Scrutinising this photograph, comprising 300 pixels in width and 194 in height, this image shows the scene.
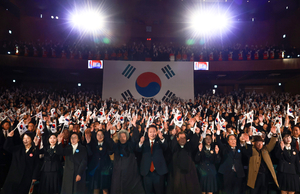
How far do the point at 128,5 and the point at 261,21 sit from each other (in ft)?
44.2

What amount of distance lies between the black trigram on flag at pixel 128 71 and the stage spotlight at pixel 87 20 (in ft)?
25.2

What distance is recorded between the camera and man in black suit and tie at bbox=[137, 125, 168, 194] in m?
3.83

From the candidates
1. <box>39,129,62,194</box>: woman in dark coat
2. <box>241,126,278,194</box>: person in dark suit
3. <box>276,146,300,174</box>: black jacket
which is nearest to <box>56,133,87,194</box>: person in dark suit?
<box>39,129,62,194</box>: woman in dark coat

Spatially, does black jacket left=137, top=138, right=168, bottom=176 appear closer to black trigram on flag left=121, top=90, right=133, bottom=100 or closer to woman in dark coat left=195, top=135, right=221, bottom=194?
woman in dark coat left=195, top=135, right=221, bottom=194

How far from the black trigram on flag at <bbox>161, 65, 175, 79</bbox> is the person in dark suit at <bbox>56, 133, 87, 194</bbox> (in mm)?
10925

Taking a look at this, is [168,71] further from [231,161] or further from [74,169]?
[74,169]

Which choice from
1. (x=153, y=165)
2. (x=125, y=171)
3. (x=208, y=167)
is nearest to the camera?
(x=125, y=171)

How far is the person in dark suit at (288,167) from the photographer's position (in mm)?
3852

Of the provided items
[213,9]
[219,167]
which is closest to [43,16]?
[213,9]

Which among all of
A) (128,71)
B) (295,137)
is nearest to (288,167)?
(295,137)

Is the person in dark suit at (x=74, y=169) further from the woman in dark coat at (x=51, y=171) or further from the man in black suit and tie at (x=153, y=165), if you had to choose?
the man in black suit and tie at (x=153, y=165)

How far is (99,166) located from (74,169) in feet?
1.63

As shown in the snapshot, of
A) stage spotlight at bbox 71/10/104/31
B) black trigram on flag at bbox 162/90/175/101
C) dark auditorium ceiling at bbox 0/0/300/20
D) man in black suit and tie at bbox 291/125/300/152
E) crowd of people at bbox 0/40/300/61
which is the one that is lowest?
man in black suit and tie at bbox 291/125/300/152

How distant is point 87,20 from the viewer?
18.8 m
